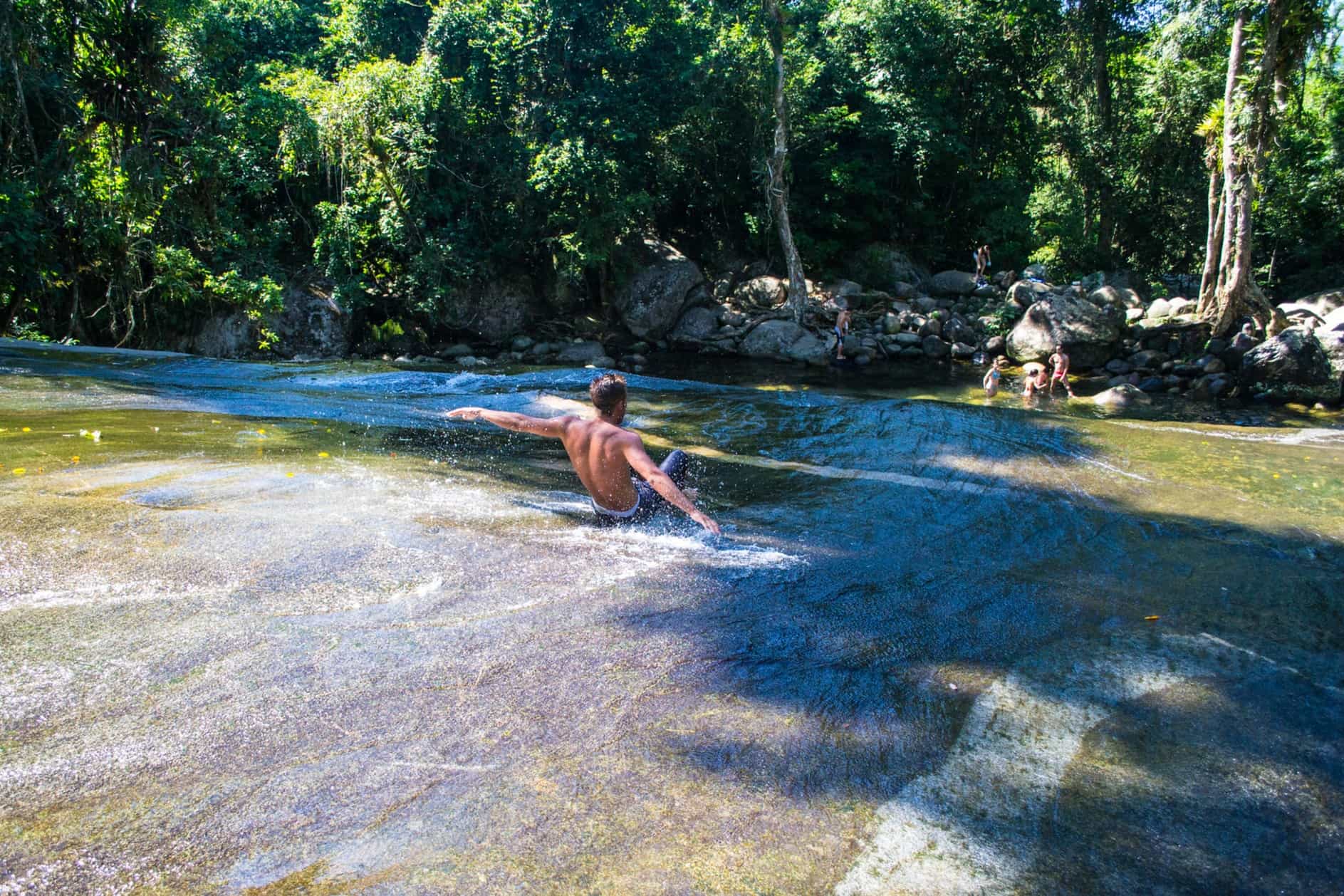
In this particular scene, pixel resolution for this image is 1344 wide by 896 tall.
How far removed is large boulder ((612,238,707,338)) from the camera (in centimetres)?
2233

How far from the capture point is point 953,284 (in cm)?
2473

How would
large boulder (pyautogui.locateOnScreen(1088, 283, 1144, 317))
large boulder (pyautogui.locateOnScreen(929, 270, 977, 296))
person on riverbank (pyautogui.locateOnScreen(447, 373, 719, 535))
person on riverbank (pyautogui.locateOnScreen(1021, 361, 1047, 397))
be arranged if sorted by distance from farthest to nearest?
large boulder (pyautogui.locateOnScreen(929, 270, 977, 296)) < large boulder (pyautogui.locateOnScreen(1088, 283, 1144, 317)) < person on riverbank (pyautogui.locateOnScreen(1021, 361, 1047, 397)) < person on riverbank (pyautogui.locateOnScreen(447, 373, 719, 535))

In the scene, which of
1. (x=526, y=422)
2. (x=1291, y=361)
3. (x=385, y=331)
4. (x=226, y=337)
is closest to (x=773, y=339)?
(x=385, y=331)

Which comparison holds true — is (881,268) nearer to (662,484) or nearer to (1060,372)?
(1060,372)

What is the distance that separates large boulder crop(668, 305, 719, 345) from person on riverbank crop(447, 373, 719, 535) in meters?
16.4

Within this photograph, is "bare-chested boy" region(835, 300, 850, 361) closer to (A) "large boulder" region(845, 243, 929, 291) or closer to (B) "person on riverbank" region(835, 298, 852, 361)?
(B) "person on riverbank" region(835, 298, 852, 361)

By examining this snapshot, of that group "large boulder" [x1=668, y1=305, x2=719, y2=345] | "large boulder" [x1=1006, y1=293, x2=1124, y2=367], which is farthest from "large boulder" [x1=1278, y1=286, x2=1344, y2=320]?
"large boulder" [x1=668, y1=305, x2=719, y2=345]

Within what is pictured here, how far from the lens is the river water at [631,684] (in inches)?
96.1

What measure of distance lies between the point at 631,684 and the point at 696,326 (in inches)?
758

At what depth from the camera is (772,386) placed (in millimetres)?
17422

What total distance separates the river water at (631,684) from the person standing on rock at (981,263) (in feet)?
62.8

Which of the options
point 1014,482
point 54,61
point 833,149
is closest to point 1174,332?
point 833,149

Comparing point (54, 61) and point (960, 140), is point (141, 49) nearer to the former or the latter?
point (54, 61)

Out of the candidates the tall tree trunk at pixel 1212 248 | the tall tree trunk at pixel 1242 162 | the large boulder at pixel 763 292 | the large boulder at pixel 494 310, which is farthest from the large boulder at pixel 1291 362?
the large boulder at pixel 494 310
